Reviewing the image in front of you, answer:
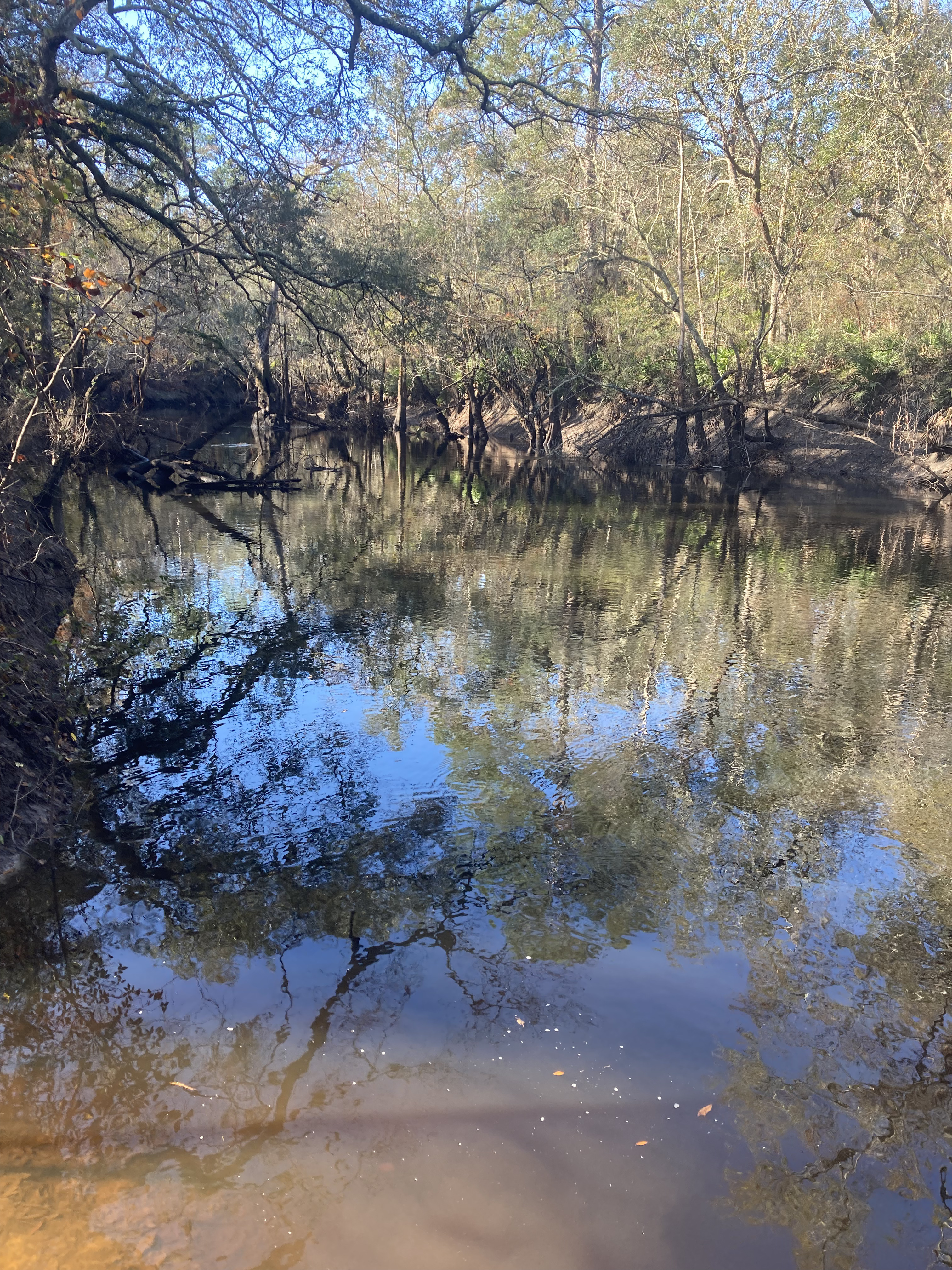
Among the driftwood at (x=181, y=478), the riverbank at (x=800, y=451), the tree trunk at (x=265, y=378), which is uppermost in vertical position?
the tree trunk at (x=265, y=378)

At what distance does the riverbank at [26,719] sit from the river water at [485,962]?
0.71 ft

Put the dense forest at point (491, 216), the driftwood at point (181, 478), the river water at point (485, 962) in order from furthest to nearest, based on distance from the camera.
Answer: the driftwood at point (181, 478) < the dense forest at point (491, 216) < the river water at point (485, 962)

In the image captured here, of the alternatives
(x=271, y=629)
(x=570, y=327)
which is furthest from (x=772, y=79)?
(x=271, y=629)

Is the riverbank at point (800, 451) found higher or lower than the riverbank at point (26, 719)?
higher

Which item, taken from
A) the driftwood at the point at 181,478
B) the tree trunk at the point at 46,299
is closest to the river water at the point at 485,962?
the tree trunk at the point at 46,299

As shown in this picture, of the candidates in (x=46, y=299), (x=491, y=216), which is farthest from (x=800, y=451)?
(x=46, y=299)

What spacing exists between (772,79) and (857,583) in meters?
14.5

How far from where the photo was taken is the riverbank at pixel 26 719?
4.64 m

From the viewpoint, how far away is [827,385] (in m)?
27.7

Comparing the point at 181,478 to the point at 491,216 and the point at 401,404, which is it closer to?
the point at 491,216

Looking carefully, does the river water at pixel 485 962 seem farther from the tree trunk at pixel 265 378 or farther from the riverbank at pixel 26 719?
the tree trunk at pixel 265 378

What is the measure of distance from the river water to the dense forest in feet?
8.87

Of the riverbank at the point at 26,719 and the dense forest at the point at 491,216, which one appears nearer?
the riverbank at the point at 26,719

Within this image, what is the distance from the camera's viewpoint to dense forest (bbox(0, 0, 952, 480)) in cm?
801
